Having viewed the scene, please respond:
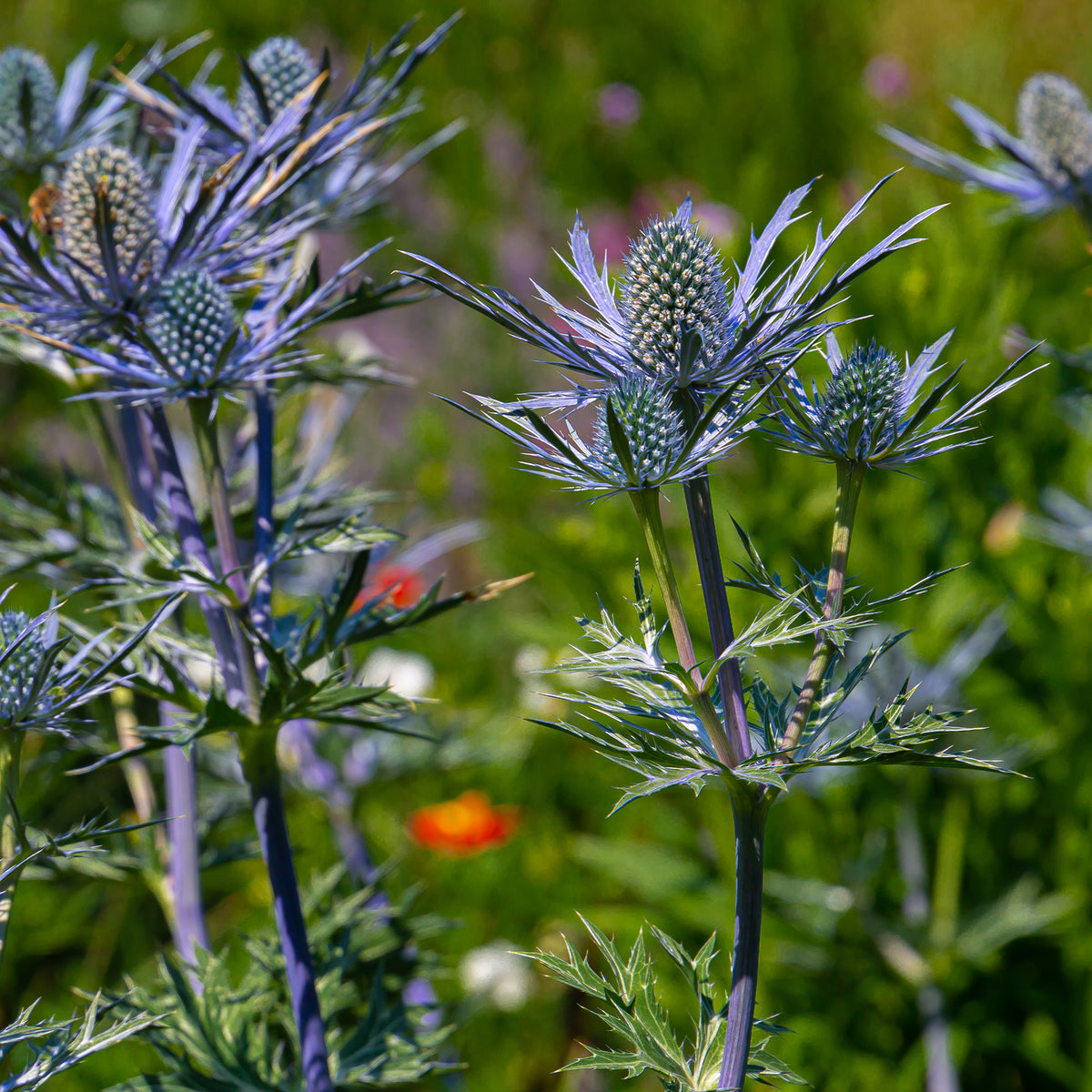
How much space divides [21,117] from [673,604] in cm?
59

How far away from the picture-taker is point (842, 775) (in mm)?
1262

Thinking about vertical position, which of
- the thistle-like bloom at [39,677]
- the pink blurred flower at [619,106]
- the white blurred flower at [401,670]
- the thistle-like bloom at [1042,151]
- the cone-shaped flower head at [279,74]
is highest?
the pink blurred flower at [619,106]

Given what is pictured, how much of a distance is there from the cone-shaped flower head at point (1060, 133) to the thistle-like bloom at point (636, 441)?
20.5 inches

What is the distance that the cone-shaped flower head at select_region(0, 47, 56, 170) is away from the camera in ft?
2.54

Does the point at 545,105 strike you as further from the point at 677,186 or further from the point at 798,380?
the point at 798,380

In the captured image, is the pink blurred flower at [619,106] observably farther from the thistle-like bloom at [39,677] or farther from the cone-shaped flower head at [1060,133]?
the thistle-like bloom at [39,677]

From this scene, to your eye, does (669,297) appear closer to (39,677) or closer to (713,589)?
(713,589)

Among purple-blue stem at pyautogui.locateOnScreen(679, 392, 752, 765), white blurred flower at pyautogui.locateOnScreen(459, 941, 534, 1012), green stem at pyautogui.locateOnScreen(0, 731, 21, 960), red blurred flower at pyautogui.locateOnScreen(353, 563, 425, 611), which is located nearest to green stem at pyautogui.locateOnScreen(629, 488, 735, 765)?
purple-blue stem at pyautogui.locateOnScreen(679, 392, 752, 765)

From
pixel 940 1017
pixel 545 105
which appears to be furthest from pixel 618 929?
pixel 545 105

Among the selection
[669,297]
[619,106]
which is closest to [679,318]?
[669,297]

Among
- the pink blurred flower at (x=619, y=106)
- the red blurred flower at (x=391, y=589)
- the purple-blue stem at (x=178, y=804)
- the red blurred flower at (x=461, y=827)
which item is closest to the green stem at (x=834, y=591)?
the red blurred flower at (x=391, y=589)

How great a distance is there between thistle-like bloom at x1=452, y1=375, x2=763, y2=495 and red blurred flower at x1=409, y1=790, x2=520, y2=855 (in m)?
1.14

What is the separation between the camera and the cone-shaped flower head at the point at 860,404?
1.66 ft

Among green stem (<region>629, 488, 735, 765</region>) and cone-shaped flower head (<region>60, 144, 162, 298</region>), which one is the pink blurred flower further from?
green stem (<region>629, 488, 735, 765</region>)
